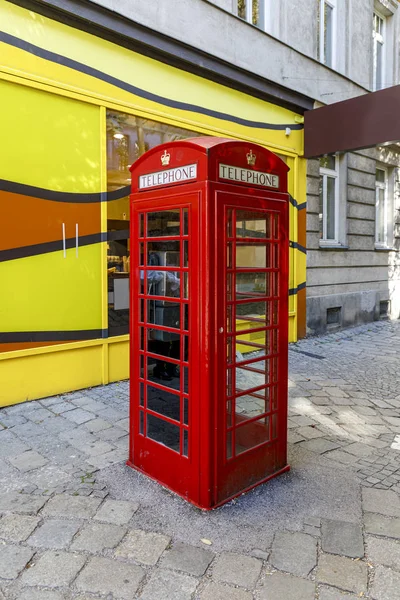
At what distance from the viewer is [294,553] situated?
260 cm

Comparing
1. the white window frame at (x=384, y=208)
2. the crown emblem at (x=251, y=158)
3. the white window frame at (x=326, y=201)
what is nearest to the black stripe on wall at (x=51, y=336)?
the crown emblem at (x=251, y=158)

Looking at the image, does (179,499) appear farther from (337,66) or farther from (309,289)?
(337,66)

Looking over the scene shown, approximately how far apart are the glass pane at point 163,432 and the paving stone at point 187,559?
69 centimetres

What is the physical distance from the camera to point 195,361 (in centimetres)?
299

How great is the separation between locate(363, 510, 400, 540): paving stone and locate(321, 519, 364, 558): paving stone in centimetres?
8

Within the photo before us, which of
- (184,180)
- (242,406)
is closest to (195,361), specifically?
(242,406)

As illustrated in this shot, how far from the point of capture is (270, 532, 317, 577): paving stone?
248 cm

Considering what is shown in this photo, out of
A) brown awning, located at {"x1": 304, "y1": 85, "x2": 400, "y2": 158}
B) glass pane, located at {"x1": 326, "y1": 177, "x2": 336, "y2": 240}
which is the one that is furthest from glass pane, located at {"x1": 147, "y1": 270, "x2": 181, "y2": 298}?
glass pane, located at {"x1": 326, "y1": 177, "x2": 336, "y2": 240}

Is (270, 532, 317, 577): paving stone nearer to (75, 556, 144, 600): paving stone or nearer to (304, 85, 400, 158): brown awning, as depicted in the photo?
Answer: (75, 556, 144, 600): paving stone

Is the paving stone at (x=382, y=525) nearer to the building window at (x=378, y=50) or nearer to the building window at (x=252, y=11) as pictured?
the building window at (x=252, y=11)

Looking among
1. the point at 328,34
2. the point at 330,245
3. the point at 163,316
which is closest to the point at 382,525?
the point at 163,316

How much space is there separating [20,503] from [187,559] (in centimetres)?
124

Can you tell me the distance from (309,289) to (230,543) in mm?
6855

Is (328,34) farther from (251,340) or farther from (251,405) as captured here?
(251,405)
